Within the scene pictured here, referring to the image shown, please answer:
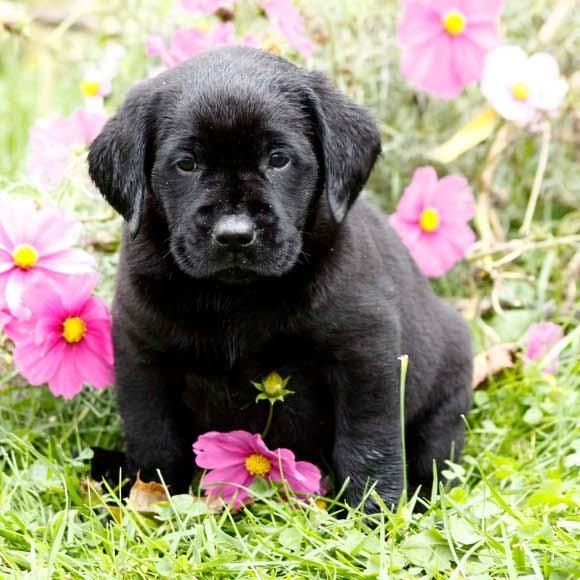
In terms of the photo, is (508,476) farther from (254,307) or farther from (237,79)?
(237,79)

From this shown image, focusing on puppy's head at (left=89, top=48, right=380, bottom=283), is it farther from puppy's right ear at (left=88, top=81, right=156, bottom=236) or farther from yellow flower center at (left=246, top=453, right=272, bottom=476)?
yellow flower center at (left=246, top=453, right=272, bottom=476)

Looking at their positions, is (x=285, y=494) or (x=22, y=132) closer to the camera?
(x=285, y=494)

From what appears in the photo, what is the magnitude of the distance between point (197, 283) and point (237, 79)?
539 millimetres

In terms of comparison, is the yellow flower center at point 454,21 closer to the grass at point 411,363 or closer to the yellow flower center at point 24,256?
the grass at point 411,363

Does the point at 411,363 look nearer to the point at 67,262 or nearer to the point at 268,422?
the point at 268,422

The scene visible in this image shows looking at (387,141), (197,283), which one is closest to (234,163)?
(197,283)

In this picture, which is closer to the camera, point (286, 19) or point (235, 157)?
point (235, 157)

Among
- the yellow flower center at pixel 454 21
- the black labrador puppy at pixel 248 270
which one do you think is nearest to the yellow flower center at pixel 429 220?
the yellow flower center at pixel 454 21

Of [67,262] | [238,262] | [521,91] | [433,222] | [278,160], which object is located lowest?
[433,222]

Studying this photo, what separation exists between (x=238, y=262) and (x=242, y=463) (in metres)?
0.60

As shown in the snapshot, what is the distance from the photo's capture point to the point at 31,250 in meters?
3.12

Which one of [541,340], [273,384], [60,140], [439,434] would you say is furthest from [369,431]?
[60,140]

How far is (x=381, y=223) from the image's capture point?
10.9ft

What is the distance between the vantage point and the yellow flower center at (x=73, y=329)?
317 cm
